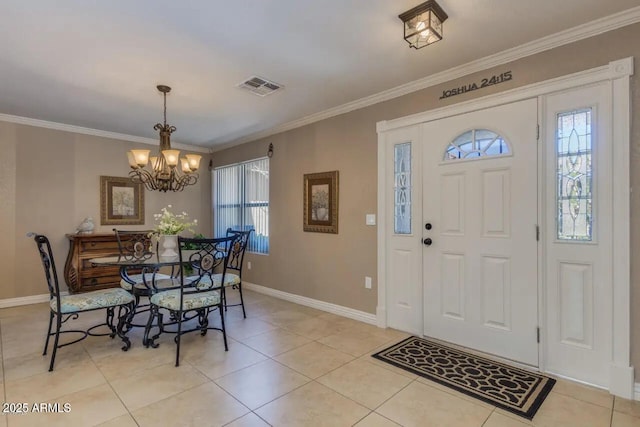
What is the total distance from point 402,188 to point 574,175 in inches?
54.6

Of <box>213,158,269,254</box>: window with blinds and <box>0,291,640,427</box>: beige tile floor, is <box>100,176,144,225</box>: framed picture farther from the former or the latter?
<box>0,291,640,427</box>: beige tile floor

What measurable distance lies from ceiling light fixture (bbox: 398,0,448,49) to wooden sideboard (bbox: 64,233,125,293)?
4.44 m

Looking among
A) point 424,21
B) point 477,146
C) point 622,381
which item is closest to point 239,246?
point 477,146

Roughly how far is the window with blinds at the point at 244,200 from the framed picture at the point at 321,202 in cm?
95

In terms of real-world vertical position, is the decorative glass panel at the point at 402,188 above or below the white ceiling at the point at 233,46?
below

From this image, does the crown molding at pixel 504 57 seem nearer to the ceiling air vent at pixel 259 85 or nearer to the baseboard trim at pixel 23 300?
the ceiling air vent at pixel 259 85

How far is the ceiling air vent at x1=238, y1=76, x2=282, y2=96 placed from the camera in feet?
10.1

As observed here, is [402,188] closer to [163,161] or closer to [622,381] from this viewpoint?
[622,381]

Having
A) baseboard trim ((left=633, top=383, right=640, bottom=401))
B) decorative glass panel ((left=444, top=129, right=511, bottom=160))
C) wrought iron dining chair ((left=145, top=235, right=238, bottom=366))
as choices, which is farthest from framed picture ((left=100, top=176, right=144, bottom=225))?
baseboard trim ((left=633, top=383, right=640, bottom=401))

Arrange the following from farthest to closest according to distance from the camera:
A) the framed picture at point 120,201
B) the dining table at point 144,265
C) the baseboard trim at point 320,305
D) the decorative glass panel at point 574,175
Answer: the framed picture at point 120,201
the baseboard trim at point 320,305
the dining table at point 144,265
the decorative glass panel at point 574,175

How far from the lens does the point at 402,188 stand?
3281mm

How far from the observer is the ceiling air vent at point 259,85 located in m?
3.08

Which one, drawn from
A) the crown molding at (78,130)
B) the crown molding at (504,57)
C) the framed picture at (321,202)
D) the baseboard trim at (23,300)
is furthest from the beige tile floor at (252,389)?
the crown molding at (78,130)

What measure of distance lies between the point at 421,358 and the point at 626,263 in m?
1.55
